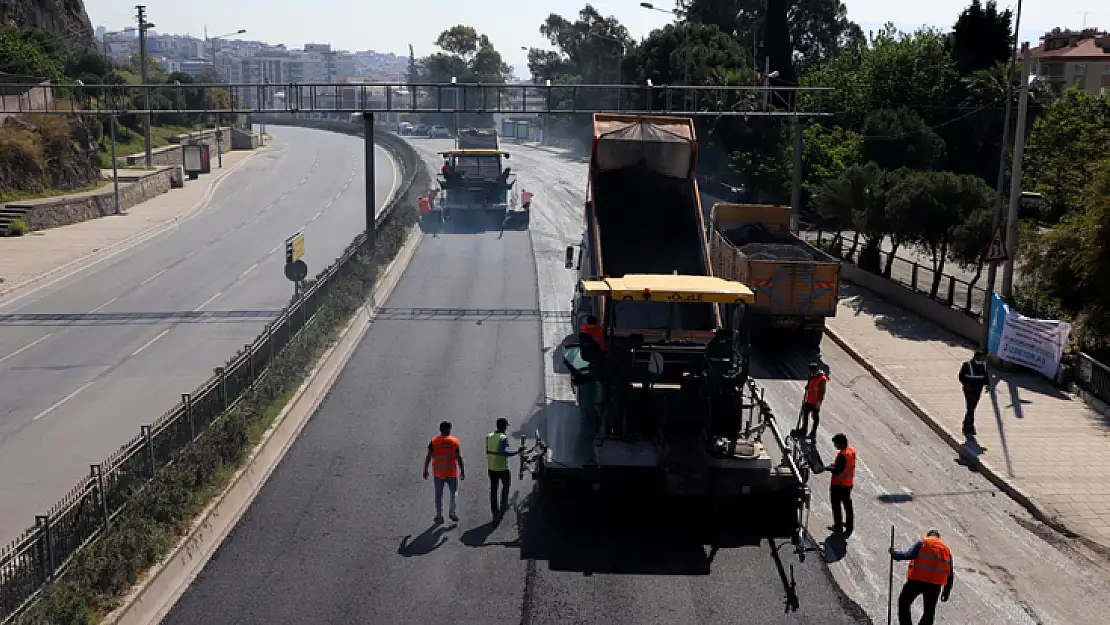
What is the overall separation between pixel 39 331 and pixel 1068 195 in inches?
1087

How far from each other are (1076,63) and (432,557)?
93.8 m

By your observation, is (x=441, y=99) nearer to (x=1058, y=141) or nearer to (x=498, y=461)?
(x=1058, y=141)

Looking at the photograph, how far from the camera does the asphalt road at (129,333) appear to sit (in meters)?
19.5

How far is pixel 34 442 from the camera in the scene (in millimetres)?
19984

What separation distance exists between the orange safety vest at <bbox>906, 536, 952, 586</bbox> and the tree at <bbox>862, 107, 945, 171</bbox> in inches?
1274

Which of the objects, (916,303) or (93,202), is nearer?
(916,303)

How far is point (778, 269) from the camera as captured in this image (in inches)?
1028

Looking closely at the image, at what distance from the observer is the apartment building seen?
92.0 m

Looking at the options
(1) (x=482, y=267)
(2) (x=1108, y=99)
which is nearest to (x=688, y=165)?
(1) (x=482, y=267)

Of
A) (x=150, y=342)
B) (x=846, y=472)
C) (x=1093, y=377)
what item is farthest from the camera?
(x=150, y=342)

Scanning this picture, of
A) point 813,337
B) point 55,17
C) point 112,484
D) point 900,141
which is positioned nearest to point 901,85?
point 900,141

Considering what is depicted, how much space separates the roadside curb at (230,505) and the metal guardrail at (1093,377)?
48.6 ft

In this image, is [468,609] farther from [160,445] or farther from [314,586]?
[160,445]

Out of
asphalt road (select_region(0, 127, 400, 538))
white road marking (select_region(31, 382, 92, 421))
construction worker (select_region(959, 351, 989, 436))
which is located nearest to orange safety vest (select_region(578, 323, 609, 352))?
construction worker (select_region(959, 351, 989, 436))
